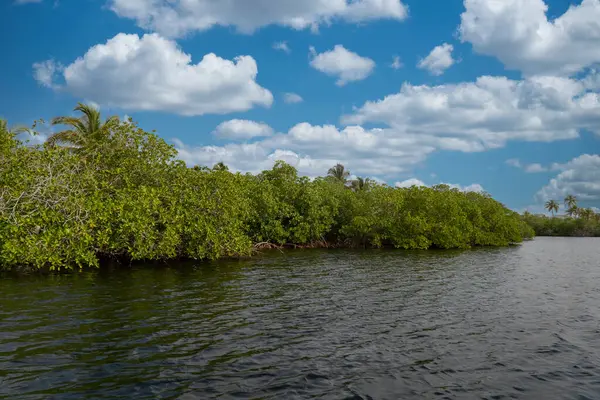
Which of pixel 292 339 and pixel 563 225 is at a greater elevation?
pixel 563 225

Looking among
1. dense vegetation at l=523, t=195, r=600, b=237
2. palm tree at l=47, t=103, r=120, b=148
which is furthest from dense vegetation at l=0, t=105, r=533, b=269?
dense vegetation at l=523, t=195, r=600, b=237

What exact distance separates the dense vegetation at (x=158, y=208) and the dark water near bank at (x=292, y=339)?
120 inches

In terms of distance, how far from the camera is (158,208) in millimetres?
28828

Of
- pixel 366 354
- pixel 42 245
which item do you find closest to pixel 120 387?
pixel 366 354

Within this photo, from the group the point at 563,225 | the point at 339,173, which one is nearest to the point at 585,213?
the point at 563,225

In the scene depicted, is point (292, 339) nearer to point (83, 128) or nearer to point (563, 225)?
point (83, 128)

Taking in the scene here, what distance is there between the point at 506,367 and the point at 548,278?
1980cm

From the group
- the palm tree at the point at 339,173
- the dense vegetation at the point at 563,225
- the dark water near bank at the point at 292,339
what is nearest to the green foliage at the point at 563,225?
the dense vegetation at the point at 563,225

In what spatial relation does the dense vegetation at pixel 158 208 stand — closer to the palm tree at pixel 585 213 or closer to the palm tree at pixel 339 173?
the palm tree at pixel 339 173

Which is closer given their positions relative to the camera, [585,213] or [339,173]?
[339,173]

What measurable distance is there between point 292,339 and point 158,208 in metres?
18.8

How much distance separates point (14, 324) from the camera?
531 inches

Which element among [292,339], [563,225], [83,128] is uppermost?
[83,128]

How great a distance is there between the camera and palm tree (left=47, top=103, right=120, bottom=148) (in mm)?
38656
